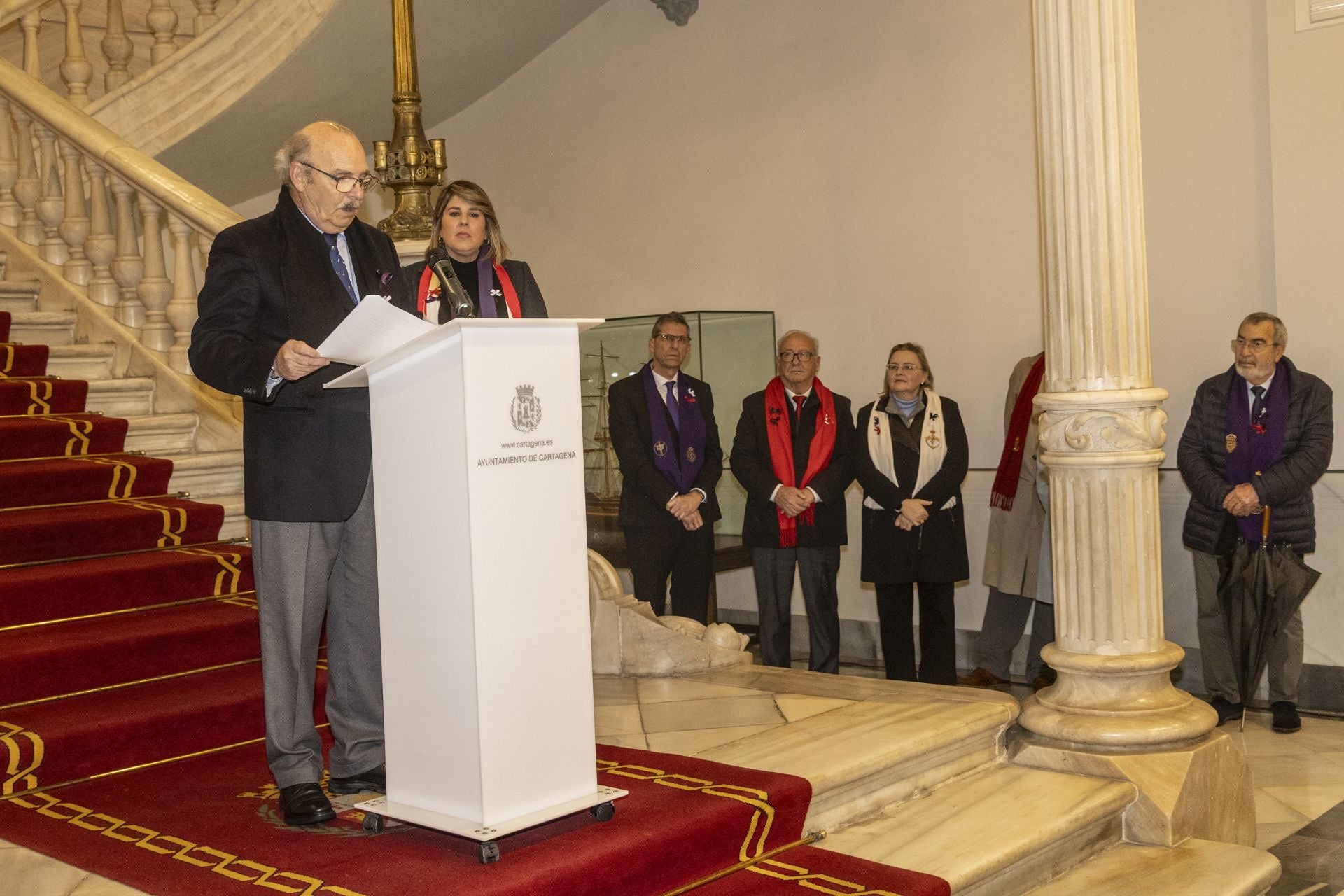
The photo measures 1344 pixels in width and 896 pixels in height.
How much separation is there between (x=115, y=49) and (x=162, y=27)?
27cm

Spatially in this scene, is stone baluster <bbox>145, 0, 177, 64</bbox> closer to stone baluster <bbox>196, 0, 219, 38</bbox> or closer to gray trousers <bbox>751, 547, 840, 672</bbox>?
stone baluster <bbox>196, 0, 219, 38</bbox>

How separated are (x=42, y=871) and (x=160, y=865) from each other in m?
0.22

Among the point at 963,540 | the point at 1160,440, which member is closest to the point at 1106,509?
the point at 1160,440

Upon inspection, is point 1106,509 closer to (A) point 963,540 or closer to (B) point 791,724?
(B) point 791,724

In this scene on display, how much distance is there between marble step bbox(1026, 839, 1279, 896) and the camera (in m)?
3.25

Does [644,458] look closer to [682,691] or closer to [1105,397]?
[682,691]

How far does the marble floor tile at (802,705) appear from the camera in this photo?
3.88m

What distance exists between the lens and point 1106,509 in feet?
12.2

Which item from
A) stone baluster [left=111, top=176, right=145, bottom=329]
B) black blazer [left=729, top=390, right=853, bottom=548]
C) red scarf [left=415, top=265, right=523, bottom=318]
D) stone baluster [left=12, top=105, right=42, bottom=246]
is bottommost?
black blazer [left=729, top=390, right=853, bottom=548]

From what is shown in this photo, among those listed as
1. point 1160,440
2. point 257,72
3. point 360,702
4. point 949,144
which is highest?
point 257,72

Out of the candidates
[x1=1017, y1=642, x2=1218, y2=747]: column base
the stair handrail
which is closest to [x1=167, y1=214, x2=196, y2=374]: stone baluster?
the stair handrail

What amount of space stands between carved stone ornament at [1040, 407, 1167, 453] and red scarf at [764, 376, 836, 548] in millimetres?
1872

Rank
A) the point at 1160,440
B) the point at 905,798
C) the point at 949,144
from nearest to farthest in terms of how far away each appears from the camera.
→ 1. the point at 905,798
2. the point at 1160,440
3. the point at 949,144

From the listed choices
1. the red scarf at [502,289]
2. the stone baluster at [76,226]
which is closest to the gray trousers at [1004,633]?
the red scarf at [502,289]
